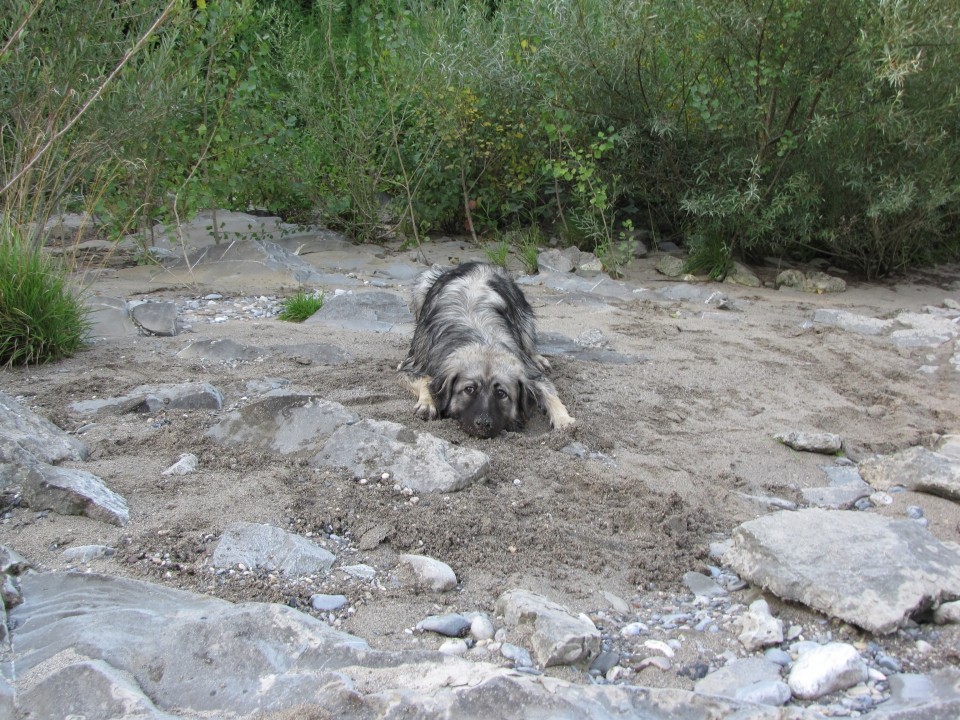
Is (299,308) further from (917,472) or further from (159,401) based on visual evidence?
(917,472)

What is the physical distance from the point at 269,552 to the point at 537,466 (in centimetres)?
149

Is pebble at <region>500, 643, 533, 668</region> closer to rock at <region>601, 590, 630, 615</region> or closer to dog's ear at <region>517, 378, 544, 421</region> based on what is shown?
rock at <region>601, 590, 630, 615</region>

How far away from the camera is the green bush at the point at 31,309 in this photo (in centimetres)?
528

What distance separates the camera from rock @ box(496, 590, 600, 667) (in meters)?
2.75

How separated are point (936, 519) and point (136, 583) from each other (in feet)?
10.2

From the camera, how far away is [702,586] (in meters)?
3.42

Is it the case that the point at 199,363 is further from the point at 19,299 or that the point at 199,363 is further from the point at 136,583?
the point at 136,583

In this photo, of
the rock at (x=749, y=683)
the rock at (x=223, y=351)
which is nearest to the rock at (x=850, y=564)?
the rock at (x=749, y=683)

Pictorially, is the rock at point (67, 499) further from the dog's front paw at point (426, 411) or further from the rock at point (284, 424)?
the dog's front paw at point (426, 411)

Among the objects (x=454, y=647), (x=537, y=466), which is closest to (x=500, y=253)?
(x=537, y=466)

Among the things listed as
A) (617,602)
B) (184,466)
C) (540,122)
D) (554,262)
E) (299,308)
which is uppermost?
(540,122)

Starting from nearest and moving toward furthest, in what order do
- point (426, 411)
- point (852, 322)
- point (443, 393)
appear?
point (426, 411)
point (443, 393)
point (852, 322)

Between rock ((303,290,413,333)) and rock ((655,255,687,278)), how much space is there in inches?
121

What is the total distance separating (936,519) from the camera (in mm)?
3932
